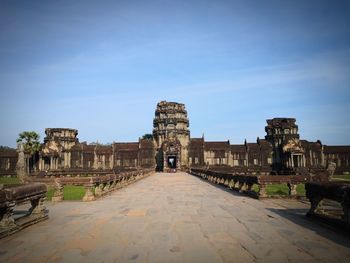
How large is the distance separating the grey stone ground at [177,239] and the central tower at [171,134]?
164 ft

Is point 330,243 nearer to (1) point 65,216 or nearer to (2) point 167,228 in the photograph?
(2) point 167,228

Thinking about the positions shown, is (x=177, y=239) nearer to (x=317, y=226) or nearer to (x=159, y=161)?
(x=317, y=226)

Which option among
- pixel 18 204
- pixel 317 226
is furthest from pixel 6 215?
pixel 317 226

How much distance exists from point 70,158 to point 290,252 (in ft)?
204

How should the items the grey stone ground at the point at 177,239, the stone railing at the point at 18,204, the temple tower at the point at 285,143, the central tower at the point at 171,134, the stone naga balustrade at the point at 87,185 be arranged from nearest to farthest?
the grey stone ground at the point at 177,239, the stone railing at the point at 18,204, the stone naga balustrade at the point at 87,185, the temple tower at the point at 285,143, the central tower at the point at 171,134

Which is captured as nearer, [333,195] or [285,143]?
[333,195]

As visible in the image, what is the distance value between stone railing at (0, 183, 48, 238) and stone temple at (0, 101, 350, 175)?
48.8 meters

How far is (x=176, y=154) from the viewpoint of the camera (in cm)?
5888

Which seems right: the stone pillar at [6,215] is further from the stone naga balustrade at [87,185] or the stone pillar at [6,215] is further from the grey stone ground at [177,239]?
the stone naga balustrade at [87,185]

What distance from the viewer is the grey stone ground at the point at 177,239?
4785 mm

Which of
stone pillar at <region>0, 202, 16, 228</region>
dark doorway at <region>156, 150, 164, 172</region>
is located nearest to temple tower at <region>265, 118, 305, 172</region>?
dark doorway at <region>156, 150, 164, 172</region>

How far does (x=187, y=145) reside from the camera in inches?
2490

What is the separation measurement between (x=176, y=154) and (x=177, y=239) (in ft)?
174

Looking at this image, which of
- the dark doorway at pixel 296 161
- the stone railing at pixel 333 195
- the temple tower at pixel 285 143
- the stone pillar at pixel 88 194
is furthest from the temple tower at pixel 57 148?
the stone railing at pixel 333 195
